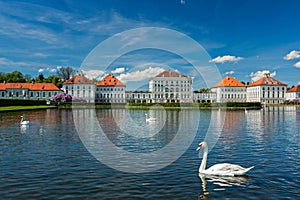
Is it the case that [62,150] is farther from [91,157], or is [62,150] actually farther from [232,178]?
[232,178]

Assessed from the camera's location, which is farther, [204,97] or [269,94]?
[204,97]

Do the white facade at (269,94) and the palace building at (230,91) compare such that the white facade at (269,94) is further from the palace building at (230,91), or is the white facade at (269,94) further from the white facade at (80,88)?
the white facade at (80,88)

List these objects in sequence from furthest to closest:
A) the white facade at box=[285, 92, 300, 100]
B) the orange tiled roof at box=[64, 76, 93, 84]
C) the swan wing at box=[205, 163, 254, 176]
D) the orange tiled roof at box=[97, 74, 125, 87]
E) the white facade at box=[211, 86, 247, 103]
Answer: the white facade at box=[285, 92, 300, 100] → the white facade at box=[211, 86, 247, 103] → the orange tiled roof at box=[97, 74, 125, 87] → the orange tiled roof at box=[64, 76, 93, 84] → the swan wing at box=[205, 163, 254, 176]

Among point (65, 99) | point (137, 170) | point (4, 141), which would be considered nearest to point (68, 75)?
point (65, 99)

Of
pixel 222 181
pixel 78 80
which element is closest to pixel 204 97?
pixel 78 80

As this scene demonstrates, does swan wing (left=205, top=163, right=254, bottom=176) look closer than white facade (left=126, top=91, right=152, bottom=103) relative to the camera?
Yes

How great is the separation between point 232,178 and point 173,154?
Result: 4.32 m

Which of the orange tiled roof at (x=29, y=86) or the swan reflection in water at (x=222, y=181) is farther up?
the orange tiled roof at (x=29, y=86)

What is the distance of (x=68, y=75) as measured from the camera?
128 metres

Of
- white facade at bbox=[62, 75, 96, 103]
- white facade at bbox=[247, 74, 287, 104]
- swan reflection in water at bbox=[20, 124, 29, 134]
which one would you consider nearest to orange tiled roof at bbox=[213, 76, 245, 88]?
white facade at bbox=[247, 74, 287, 104]

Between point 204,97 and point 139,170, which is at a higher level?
point 204,97

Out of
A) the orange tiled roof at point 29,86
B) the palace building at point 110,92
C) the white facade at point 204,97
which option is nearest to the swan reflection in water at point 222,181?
the orange tiled roof at point 29,86

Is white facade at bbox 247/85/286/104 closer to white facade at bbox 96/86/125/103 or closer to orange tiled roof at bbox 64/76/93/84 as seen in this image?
white facade at bbox 96/86/125/103

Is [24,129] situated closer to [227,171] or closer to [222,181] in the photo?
[227,171]
